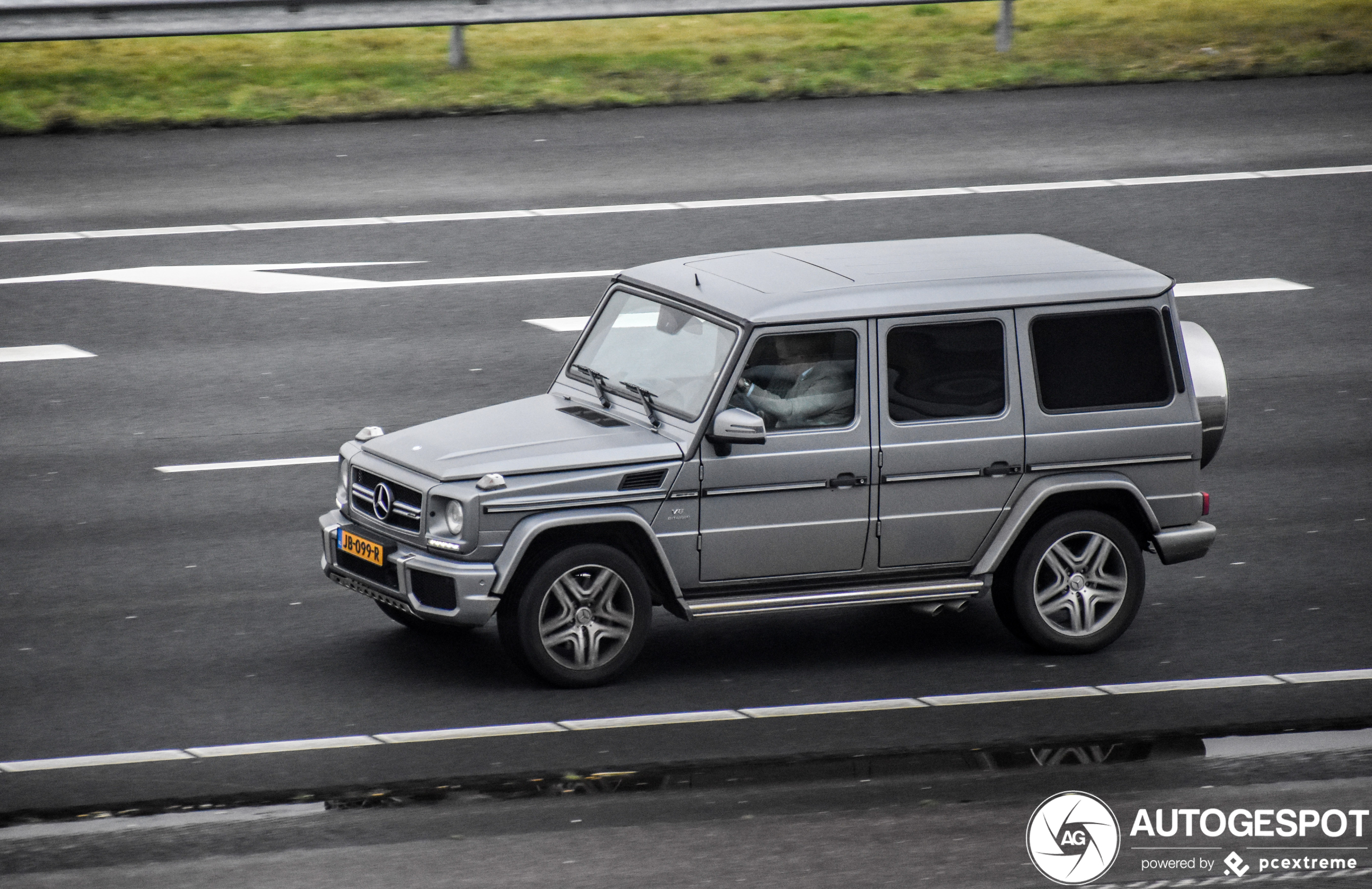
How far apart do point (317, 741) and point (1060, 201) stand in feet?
35.5

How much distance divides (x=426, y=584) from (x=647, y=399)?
1.43 m

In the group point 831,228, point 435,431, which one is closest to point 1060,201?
point 831,228

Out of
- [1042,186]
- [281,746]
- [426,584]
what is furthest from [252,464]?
[1042,186]

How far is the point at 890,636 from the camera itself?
34.5 ft

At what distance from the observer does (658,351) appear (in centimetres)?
1009

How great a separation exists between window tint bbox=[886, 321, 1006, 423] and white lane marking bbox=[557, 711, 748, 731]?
5.48 ft

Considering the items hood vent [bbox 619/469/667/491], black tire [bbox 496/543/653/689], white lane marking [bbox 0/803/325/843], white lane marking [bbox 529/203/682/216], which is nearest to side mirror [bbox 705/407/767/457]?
hood vent [bbox 619/469/667/491]

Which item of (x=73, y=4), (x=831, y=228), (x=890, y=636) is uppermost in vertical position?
(x=73, y=4)

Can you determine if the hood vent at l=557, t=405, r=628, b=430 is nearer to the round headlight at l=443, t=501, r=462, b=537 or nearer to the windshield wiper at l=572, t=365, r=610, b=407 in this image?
the windshield wiper at l=572, t=365, r=610, b=407

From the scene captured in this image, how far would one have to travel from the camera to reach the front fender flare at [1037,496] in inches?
Result: 388

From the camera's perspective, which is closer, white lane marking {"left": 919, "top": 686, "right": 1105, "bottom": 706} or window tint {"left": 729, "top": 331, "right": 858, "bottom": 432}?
white lane marking {"left": 919, "top": 686, "right": 1105, "bottom": 706}

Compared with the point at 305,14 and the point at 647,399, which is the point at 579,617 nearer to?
the point at 647,399

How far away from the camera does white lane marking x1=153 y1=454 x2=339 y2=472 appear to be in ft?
41.6

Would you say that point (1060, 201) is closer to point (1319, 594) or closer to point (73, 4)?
point (1319, 594)
